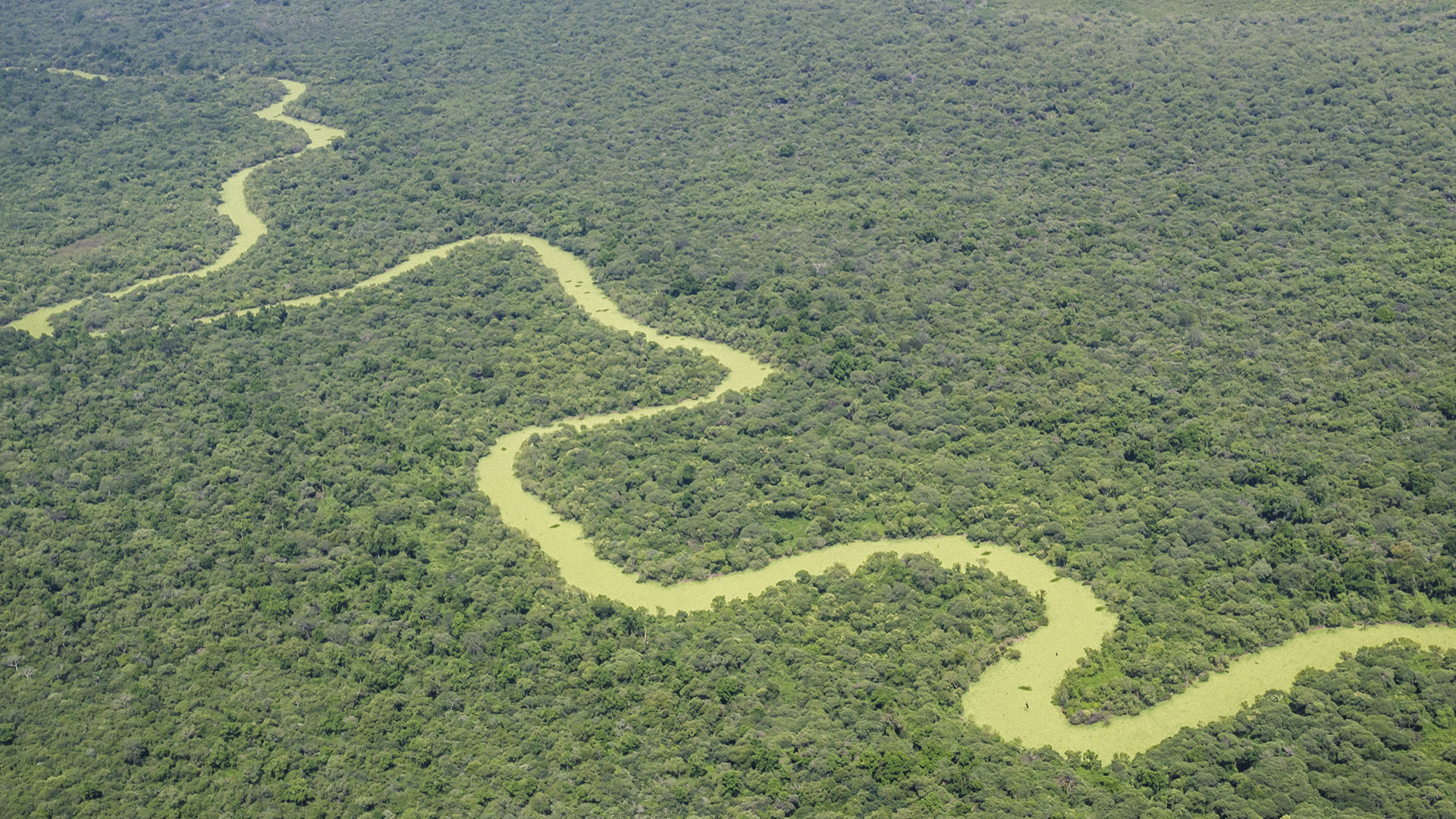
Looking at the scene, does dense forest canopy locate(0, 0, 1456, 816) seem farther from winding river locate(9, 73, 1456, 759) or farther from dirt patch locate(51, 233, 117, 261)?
dirt patch locate(51, 233, 117, 261)

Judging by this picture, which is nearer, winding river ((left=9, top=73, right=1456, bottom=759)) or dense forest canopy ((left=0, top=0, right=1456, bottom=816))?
dense forest canopy ((left=0, top=0, right=1456, bottom=816))

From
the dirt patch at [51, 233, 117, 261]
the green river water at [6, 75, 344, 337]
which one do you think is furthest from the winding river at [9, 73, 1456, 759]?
the dirt patch at [51, 233, 117, 261]

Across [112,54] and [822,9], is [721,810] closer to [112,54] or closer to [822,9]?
[822,9]

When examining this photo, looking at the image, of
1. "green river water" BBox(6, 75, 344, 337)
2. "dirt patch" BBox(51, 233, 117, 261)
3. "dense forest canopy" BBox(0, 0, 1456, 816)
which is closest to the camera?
"dense forest canopy" BBox(0, 0, 1456, 816)

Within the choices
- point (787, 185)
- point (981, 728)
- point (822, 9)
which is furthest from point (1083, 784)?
point (822, 9)

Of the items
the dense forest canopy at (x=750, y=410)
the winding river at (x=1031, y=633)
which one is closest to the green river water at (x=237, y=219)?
the dense forest canopy at (x=750, y=410)

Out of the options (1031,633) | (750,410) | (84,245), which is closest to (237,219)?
(84,245)

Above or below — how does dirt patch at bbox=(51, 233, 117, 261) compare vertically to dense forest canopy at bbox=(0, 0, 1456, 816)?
below
